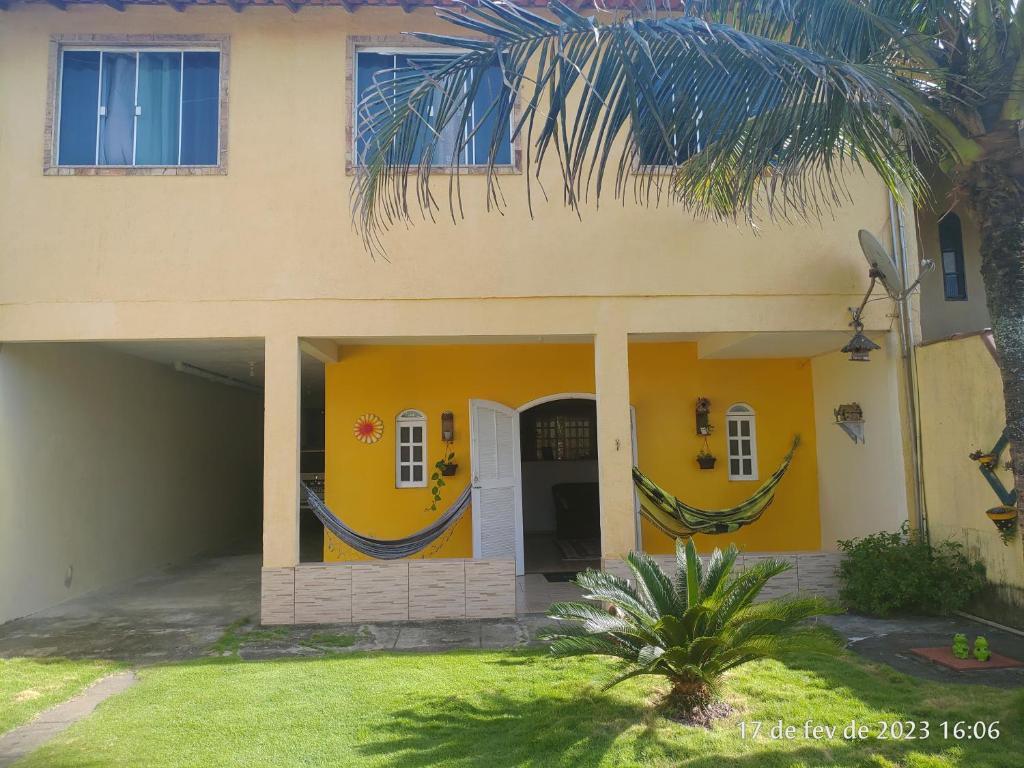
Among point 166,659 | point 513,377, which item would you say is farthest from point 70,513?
point 513,377

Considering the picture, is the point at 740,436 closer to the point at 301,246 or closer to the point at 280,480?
the point at 280,480

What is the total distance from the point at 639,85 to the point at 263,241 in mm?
4087

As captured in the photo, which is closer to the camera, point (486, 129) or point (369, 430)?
point (486, 129)

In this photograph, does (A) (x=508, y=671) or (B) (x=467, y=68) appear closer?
(B) (x=467, y=68)

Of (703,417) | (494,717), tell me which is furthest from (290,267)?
(703,417)

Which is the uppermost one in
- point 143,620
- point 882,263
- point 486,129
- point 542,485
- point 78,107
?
point 78,107

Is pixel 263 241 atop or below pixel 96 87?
below

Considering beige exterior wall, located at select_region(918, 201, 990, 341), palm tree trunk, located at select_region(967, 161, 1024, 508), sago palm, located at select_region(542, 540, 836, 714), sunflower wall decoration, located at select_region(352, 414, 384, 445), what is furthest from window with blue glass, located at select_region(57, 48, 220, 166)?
beige exterior wall, located at select_region(918, 201, 990, 341)

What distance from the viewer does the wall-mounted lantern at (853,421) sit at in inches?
286

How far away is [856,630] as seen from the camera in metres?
5.65

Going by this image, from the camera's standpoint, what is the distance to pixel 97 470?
25.7 feet

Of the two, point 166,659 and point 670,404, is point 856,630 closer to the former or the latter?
point 670,404

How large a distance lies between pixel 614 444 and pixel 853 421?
2.67 metres

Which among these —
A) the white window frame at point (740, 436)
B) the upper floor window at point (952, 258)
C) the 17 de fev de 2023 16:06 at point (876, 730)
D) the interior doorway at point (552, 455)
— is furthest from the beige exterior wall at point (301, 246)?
the interior doorway at point (552, 455)
